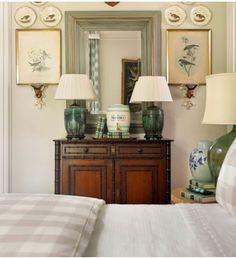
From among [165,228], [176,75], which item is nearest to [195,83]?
[176,75]

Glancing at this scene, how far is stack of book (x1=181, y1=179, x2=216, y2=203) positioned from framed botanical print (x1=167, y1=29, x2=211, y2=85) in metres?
1.34

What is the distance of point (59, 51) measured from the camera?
3.12 m

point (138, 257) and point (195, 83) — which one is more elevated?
point (195, 83)

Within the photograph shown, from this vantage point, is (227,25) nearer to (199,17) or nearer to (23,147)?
(199,17)

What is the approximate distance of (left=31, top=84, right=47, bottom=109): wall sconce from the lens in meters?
3.11

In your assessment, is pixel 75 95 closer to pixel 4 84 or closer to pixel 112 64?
pixel 112 64

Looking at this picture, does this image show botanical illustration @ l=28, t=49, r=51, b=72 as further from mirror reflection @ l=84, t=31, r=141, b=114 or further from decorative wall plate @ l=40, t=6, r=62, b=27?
mirror reflection @ l=84, t=31, r=141, b=114

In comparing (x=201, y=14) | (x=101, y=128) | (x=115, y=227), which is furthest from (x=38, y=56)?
(x=115, y=227)

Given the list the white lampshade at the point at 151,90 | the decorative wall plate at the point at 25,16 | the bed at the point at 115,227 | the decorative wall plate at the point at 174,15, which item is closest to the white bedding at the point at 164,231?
the bed at the point at 115,227

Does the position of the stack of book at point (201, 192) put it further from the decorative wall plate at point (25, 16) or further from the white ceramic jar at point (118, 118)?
the decorative wall plate at point (25, 16)

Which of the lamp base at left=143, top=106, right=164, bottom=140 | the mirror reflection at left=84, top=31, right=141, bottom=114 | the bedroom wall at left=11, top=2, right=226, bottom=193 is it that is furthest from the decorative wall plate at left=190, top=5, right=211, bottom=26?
the lamp base at left=143, top=106, right=164, bottom=140

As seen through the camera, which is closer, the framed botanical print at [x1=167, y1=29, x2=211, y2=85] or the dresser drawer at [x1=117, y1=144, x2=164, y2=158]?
the dresser drawer at [x1=117, y1=144, x2=164, y2=158]

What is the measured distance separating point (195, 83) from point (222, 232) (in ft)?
7.53

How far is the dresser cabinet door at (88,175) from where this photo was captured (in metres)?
2.64
